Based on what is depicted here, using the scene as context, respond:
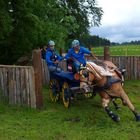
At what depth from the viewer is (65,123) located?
1023 centimetres

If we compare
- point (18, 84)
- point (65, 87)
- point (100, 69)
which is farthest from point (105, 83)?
point (18, 84)

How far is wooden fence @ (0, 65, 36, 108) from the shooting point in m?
11.8

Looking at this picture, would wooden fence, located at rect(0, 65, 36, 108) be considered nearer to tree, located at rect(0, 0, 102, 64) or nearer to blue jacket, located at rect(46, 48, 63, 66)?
blue jacket, located at rect(46, 48, 63, 66)

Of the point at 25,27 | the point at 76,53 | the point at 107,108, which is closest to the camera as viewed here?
the point at 107,108

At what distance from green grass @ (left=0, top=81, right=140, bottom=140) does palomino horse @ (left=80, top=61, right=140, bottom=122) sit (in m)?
0.38

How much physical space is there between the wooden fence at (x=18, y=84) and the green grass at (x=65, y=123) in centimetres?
23

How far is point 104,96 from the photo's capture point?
10.5 m

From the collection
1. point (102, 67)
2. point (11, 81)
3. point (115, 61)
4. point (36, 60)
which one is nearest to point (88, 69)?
point (102, 67)

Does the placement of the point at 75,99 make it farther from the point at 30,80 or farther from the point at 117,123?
the point at 117,123

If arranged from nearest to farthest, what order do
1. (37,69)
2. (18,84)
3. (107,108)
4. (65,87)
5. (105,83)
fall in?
1. (107,108)
2. (105,83)
3. (37,69)
4. (18,84)
5. (65,87)

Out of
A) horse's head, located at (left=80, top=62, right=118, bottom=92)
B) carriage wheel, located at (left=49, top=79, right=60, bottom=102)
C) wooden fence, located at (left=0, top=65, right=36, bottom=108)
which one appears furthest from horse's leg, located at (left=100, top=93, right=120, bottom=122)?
carriage wheel, located at (left=49, top=79, right=60, bottom=102)

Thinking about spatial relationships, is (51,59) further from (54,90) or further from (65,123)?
(65,123)

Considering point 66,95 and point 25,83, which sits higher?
point 25,83

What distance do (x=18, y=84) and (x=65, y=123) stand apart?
7.51 ft
